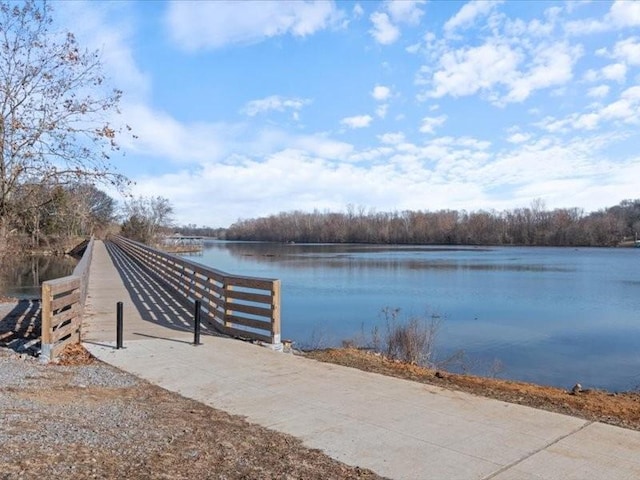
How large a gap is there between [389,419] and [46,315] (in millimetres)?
5329

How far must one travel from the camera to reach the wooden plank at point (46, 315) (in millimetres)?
8055

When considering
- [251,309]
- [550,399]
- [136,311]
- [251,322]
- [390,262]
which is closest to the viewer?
[550,399]

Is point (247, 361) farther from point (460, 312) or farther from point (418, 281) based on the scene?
point (418, 281)

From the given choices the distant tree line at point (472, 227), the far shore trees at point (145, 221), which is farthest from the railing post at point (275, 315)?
the distant tree line at point (472, 227)

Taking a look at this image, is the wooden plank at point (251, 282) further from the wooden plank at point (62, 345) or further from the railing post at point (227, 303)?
the wooden plank at point (62, 345)

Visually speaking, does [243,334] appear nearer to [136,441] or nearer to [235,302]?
[235,302]

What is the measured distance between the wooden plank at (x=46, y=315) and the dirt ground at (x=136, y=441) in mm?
1734

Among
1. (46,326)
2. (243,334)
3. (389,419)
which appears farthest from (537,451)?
(46,326)

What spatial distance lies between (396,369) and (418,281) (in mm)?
26717

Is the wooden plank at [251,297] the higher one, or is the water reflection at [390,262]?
the wooden plank at [251,297]

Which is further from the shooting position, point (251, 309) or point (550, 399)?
point (251, 309)

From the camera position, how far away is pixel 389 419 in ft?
18.2

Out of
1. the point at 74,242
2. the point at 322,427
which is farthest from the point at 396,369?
the point at 74,242

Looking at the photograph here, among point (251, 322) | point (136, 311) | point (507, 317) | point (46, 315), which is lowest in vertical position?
point (507, 317)
